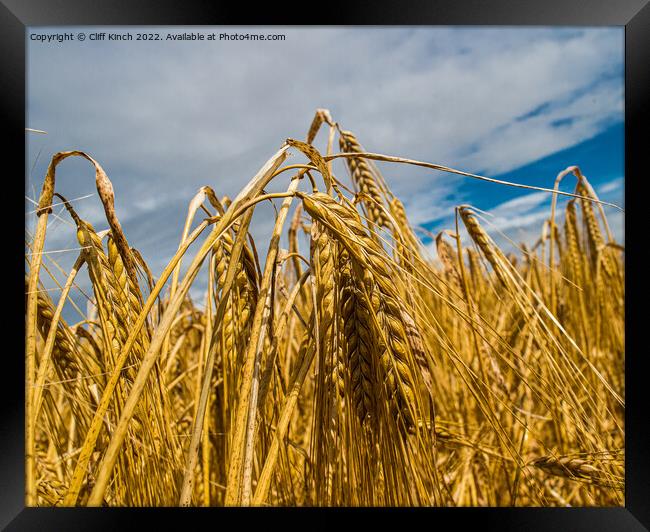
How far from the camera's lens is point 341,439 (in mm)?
593

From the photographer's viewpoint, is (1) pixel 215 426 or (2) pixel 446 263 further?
(2) pixel 446 263

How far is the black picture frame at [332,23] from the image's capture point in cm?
72

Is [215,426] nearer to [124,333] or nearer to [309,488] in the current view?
[309,488]

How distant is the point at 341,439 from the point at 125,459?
33 centimetres

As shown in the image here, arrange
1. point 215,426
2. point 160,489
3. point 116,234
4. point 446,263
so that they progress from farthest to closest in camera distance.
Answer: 1. point 446,263
2. point 215,426
3. point 160,489
4. point 116,234

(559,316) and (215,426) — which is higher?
(559,316)

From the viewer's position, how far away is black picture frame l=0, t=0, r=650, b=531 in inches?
28.2

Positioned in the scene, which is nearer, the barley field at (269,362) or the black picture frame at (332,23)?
the barley field at (269,362)

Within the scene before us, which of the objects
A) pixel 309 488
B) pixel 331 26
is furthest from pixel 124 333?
pixel 331 26

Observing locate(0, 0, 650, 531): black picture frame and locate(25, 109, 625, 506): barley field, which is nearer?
locate(25, 109, 625, 506): barley field

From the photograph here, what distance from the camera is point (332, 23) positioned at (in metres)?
0.74

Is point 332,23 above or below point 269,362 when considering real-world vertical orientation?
above

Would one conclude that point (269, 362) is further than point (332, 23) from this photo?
No
